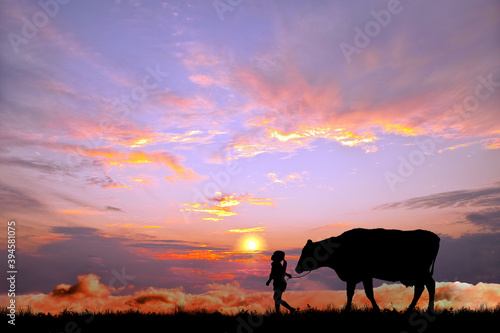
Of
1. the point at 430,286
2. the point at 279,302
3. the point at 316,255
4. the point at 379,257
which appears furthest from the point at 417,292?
the point at 279,302

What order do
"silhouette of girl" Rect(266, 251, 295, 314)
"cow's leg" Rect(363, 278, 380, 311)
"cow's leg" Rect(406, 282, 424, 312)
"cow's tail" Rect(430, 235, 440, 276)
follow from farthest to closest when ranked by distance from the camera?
"cow's tail" Rect(430, 235, 440, 276), "cow's leg" Rect(406, 282, 424, 312), "cow's leg" Rect(363, 278, 380, 311), "silhouette of girl" Rect(266, 251, 295, 314)

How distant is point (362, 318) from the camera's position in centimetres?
1290

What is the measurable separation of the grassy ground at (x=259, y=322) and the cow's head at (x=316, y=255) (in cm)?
445

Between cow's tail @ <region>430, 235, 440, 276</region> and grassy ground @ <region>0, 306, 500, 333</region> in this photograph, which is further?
cow's tail @ <region>430, 235, 440, 276</region>

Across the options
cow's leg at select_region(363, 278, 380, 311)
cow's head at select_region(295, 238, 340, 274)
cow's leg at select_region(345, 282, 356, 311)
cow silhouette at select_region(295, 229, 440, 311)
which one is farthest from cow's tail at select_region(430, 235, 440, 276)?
cow's head at select_region(295, 238, 340, 274)

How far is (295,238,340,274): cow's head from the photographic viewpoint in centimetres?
1873

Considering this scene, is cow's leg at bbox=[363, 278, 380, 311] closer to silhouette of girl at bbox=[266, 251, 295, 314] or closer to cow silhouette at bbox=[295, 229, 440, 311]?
cow silhouette at bbox=[295, 229, 440, 311]

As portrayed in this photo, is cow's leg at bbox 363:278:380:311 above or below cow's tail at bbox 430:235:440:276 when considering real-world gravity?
below

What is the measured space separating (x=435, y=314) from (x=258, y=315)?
20.6ft

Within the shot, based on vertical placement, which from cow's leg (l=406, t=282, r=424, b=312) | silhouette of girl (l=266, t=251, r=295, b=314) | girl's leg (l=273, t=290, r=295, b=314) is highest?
silhouette of girl (l=266, t=251, r=295, b=314)

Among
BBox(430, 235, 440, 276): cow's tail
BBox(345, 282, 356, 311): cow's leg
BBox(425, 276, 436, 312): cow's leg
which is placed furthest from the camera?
BBox(430, 235, 440, 276): cow's tail

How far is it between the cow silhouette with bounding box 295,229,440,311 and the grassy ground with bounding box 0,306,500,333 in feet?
9.52

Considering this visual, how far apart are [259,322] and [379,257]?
25.6 ft

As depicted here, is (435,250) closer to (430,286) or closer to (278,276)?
(430,286)
